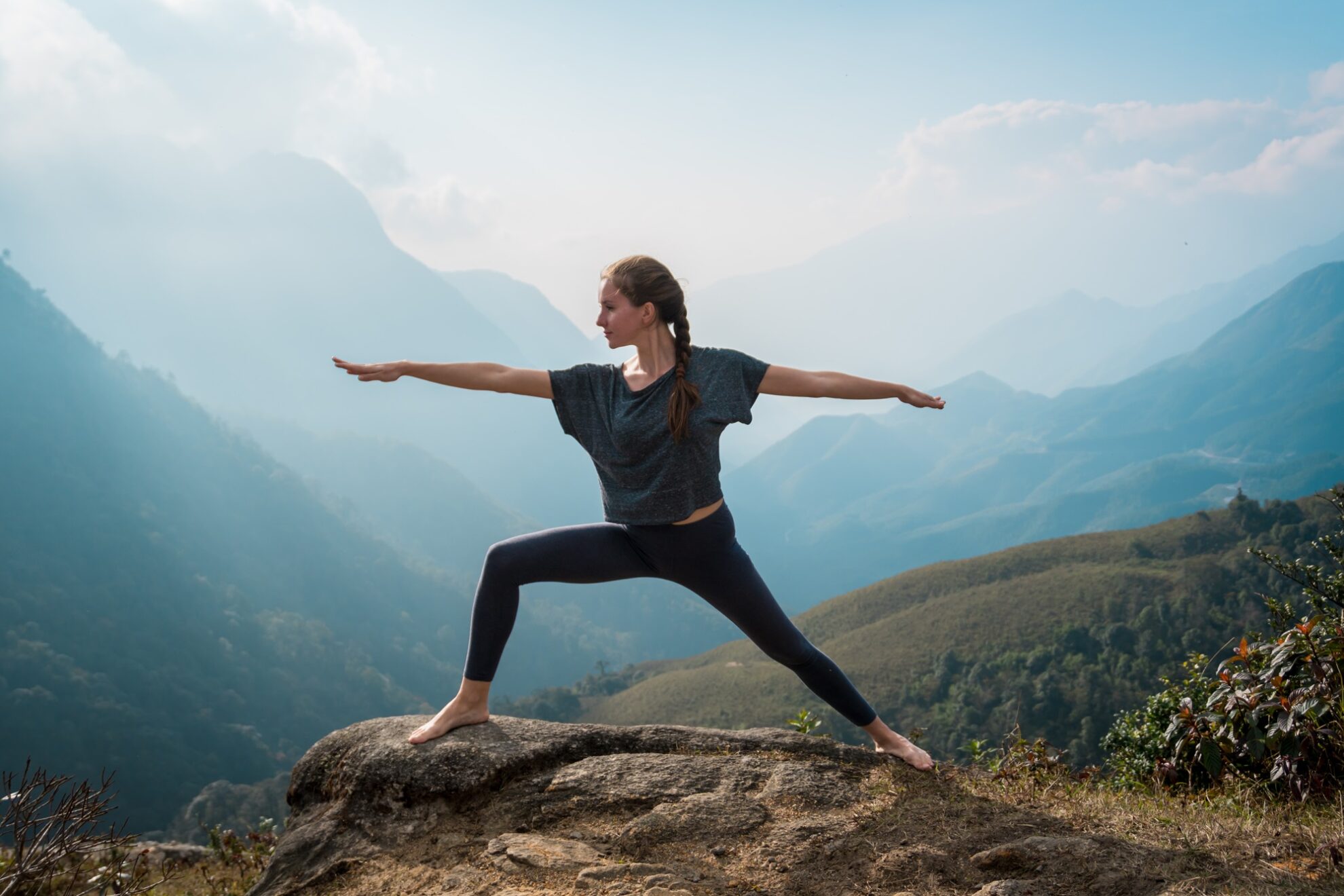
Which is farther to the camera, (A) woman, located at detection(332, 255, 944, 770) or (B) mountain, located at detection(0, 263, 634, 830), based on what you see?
(B) mountain, located at detection(0, 263, 634, 830)

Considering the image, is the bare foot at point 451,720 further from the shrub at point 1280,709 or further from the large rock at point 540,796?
the shrub at point 1280,709

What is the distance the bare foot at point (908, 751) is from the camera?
4535 millimetres

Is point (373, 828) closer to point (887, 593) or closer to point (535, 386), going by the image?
point (535, 386)

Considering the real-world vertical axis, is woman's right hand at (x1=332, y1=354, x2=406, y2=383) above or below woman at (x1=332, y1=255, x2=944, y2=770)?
above

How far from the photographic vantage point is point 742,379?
14.5 feet

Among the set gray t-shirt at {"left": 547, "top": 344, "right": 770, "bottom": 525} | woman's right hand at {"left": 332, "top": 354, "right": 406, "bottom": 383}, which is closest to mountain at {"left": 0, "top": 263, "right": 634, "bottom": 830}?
woman's right hand at {"left": 332, "top": 354, "right": 406, "bottom": 383}

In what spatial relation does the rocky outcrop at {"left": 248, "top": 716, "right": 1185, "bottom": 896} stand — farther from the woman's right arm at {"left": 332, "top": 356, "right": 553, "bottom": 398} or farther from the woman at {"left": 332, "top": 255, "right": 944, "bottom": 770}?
the woman's right arm at {"left": 332, "top": 356, "right": 553, "bottom": 398}

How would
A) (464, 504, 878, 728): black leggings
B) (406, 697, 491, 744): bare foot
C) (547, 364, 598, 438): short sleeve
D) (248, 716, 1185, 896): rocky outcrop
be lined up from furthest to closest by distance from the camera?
(406, 697, 491, 744): bare foot, (547, 364, 598, 438): short sleeve, (464, 504, 878, 728): black leggings, (248, 716, 1185, 896): rocky outcrop

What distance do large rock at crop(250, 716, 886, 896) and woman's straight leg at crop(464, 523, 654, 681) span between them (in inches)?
24.4

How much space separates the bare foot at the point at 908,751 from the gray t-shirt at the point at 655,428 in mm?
1558

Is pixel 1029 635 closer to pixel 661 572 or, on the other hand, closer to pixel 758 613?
pixel 758 613

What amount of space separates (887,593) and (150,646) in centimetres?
8063

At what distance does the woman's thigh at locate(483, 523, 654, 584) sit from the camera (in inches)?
175

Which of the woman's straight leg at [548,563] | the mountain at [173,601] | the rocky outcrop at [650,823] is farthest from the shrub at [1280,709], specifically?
the mountain at [173,601]
